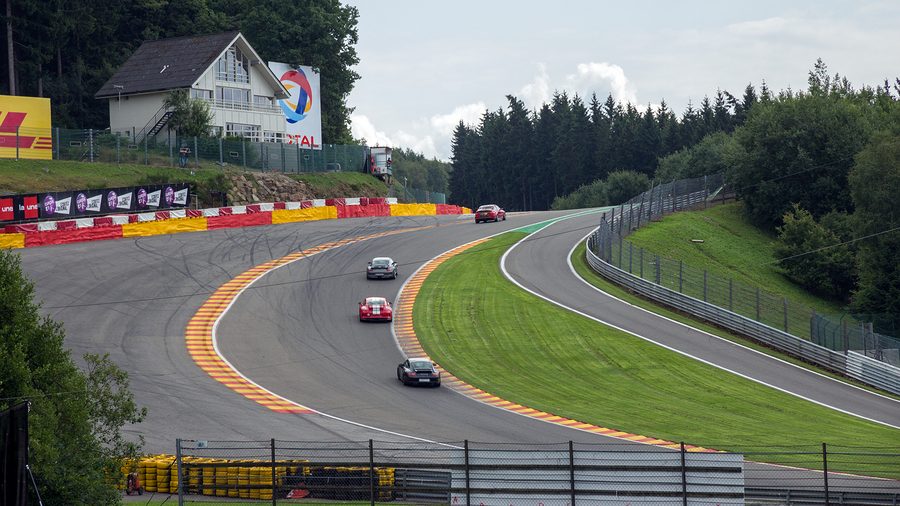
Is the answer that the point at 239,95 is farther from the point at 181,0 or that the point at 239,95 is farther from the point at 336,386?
the point at 336,386

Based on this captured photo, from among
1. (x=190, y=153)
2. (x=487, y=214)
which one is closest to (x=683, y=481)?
(x=487, y=214)

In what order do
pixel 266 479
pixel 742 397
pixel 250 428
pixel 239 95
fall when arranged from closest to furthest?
pixel 266 479 → pixel 250 428 → pixel 742 397 → pixel 239 95

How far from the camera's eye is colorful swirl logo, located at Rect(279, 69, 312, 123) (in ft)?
269

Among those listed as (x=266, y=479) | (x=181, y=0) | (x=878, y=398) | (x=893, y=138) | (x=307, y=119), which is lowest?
(x=878, y=398)

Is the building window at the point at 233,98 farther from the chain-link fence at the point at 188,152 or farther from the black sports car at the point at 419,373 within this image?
the black sports car at the point at 419,373

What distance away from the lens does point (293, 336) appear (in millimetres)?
34031

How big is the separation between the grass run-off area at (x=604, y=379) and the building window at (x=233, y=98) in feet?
135

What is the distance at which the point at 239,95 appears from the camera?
75500mm

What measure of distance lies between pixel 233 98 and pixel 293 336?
4744 centimetres

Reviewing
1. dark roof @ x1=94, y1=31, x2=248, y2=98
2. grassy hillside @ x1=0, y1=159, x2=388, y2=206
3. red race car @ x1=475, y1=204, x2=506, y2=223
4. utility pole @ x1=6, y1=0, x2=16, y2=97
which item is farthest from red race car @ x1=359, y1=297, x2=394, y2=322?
utility pole @ x1=6, y1=0, x2=16, y2=97

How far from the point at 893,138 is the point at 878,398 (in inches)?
1352

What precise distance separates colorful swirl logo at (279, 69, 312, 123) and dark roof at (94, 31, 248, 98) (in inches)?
401

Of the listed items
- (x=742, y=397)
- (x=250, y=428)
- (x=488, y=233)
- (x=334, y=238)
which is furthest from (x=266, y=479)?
(x=488, y=233)

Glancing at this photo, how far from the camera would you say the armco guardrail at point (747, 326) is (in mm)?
32156
